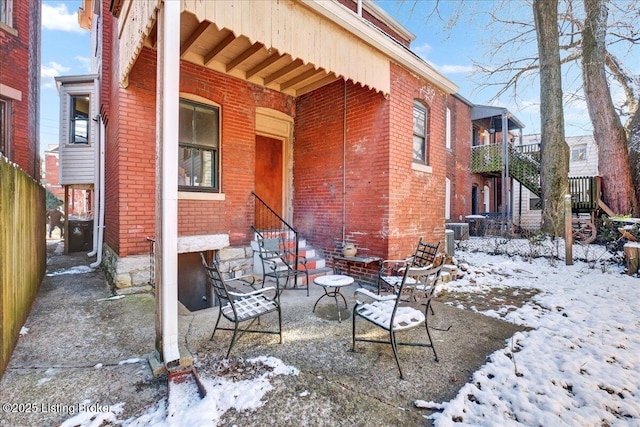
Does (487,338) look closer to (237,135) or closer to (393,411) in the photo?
(393,411)

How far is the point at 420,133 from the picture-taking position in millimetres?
6445

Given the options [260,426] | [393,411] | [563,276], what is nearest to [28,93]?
[260,426]

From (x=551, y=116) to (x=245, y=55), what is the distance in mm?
10761

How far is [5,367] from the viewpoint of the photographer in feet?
8.51

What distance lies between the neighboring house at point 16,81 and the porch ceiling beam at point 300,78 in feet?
22.1

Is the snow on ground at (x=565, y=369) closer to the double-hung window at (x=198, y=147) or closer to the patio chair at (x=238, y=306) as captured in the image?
the patio chair at (x=238, y=306)

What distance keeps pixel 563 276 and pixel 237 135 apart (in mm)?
7481

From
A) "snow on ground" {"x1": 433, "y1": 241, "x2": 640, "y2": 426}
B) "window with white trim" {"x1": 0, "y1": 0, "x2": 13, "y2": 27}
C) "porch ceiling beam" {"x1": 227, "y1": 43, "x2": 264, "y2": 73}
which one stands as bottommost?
"snow on ground" {"x1": 433, "y1": 241, "x2": 640, "y2": 426}

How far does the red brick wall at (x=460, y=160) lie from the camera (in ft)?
50.2

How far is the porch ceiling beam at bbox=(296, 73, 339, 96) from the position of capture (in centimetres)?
592

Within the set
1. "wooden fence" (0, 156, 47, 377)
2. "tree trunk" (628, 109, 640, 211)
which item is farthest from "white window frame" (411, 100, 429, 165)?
Result: "tree trunk" (628, 109, 640, 211)

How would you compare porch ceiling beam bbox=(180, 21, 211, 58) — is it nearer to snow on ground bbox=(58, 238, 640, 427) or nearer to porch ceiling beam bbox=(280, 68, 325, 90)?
porch ceiling beam bbox=(280, 68, 325, 90)

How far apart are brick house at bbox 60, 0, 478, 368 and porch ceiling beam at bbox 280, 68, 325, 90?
2.4 inches

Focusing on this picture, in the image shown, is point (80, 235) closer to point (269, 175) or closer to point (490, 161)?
point (269, 175)
